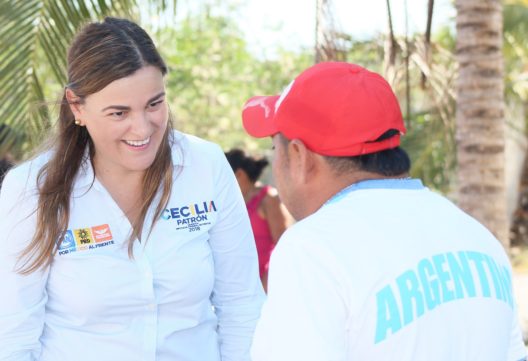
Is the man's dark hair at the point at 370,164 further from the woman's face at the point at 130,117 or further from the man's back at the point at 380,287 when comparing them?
the woman's face at the point at 130,117

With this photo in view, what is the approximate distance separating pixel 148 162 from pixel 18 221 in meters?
0.39

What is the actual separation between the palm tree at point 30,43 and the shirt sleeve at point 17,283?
2.27m

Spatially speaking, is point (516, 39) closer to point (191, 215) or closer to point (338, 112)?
point (191, 215)

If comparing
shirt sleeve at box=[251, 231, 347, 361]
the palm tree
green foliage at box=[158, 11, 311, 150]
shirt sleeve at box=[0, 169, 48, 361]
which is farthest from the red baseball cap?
green foliage at box=[158, 11, 311, 150]

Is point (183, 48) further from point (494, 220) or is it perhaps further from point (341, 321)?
point (341, 321)

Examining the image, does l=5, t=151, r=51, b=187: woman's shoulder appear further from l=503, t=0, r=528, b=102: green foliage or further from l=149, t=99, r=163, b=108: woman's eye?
l=503, t=0, r=528, b=102: green foliage

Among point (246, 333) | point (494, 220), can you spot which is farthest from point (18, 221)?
point (494, 220)

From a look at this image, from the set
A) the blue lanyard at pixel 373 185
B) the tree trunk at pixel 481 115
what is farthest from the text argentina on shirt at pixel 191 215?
the tree trunk at pixel 481 115

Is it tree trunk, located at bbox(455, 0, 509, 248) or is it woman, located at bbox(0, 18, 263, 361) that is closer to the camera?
woman, located at bbox(0, 18, 263, 361)

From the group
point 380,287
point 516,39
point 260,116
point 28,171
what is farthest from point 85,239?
point 516,39

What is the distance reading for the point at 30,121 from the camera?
15.4 ft

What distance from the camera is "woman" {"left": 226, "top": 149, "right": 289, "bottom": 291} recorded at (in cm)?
587

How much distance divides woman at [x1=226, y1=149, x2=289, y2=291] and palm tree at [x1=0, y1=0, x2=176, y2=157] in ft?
5.29

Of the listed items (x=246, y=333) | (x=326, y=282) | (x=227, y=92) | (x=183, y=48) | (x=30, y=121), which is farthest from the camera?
(x=227, y=92)
